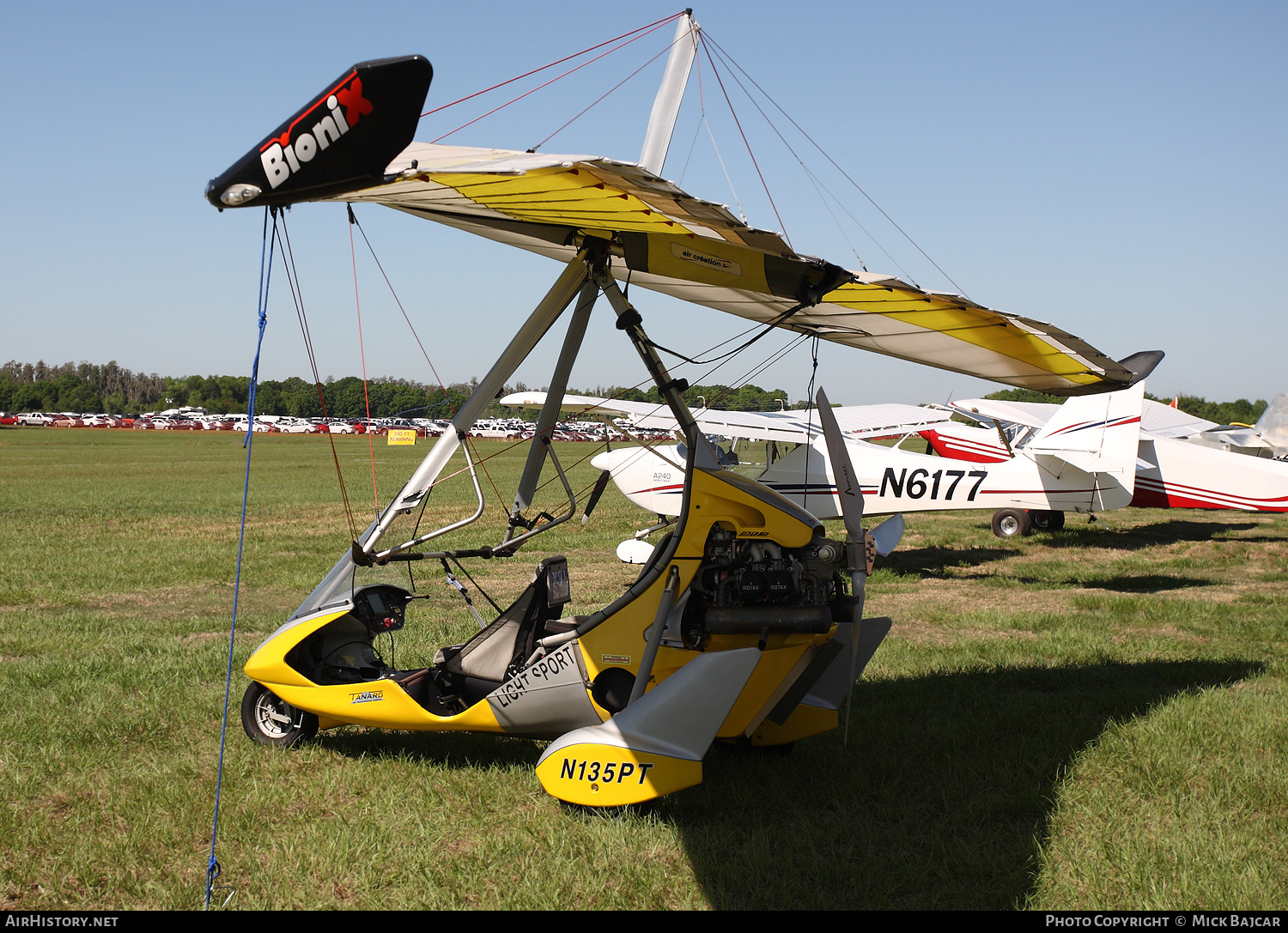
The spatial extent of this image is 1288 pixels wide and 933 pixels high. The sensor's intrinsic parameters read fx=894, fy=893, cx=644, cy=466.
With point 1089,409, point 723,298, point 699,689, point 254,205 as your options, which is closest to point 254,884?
point 699,689

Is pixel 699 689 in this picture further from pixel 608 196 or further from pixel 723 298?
pixel 723 298

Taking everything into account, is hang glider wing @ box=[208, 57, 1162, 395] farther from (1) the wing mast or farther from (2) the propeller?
(1) the wing mast

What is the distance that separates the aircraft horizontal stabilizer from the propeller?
0.82 metres

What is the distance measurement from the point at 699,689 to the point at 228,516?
57.2ft

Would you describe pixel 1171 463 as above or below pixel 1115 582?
above

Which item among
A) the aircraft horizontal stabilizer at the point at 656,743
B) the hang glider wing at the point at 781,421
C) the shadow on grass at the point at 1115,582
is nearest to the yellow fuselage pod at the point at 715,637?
the aircraft horizontal stabilizer at the point at 656,743

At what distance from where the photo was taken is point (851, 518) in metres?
5.02

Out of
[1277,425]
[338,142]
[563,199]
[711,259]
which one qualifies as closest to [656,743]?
[711,259]

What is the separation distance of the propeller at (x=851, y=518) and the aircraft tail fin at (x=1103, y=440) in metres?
11.4

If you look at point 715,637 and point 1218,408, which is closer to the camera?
point 715,637

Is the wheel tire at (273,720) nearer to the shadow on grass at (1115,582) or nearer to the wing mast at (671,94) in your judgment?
the wing mast at (671,94)

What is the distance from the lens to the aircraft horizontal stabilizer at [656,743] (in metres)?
4.28

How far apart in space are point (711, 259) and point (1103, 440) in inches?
513

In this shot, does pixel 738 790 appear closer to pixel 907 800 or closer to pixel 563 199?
pixel 907 800
